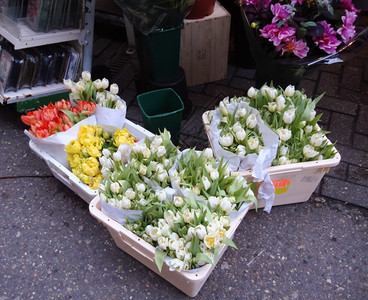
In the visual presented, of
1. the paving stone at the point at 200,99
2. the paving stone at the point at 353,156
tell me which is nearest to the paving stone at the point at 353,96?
the paving stone at the point at 353,156

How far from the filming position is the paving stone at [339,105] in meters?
2.83

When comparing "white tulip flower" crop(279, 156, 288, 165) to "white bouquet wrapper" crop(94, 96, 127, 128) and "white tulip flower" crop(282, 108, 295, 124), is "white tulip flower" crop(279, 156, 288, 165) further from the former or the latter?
"white bouquet wrapper" crop(94, 96, 127, 128)

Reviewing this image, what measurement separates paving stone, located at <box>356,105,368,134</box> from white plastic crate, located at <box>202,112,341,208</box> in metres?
0.89

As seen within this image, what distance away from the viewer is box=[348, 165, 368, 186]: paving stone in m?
2.33

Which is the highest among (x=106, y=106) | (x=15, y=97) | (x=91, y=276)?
(x=106, y=106)

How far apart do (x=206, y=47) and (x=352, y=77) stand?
134cm

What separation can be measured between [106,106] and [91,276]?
920mm

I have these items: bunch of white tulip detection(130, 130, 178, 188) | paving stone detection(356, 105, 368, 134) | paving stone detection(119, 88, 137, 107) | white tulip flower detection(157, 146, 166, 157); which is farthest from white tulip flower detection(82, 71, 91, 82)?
paving stone detection(356, 105, 368, 134)

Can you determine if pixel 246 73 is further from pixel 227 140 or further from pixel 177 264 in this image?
pixel 177 264

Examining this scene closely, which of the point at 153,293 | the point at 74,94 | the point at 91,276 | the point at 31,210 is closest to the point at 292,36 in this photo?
the point at 74,94

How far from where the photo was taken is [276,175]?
6.04 feet

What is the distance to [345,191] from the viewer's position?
227 centimetres

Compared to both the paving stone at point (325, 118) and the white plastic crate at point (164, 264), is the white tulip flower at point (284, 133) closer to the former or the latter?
the white plastic crate at point (164, 264)

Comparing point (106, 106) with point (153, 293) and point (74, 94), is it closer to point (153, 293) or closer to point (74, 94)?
point (74, 94)
